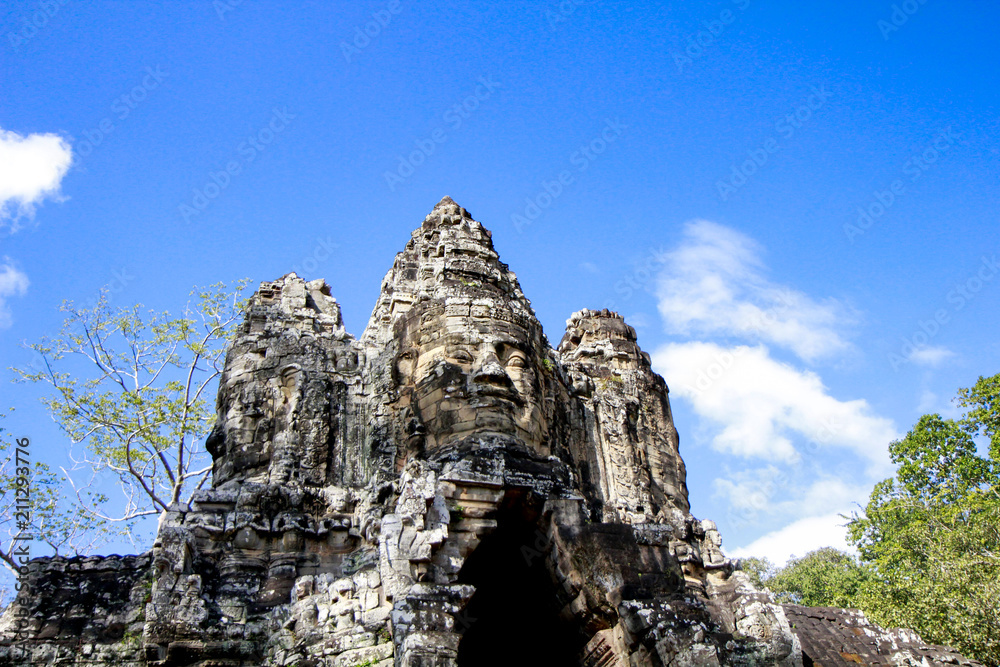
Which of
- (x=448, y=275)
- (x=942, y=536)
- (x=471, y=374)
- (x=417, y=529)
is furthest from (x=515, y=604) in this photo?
(x=942, y=536)

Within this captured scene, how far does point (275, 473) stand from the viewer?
14539mm

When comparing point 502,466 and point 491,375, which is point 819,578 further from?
point 502,466

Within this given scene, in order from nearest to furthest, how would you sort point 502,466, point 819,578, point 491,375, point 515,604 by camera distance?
point 502,466
point 515,604
point 491,375
point 819,578

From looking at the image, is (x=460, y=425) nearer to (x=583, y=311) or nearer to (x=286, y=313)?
(x=286, y=313)

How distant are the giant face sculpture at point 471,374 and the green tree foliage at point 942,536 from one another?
930 cm

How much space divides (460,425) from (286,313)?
17.1 ft

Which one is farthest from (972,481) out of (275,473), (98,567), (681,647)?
(98,567)

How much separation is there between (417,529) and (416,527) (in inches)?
1.2

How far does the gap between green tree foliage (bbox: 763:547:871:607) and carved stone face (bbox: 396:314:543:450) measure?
18.4m

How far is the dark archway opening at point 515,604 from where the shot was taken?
39.3 ft

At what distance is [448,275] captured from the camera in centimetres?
1703

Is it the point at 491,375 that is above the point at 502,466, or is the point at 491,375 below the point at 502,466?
above

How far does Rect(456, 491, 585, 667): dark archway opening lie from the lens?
39.3ft

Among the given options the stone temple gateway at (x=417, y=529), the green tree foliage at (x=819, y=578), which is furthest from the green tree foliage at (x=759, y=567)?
the stone temple gateway at (x=417, y=529)
